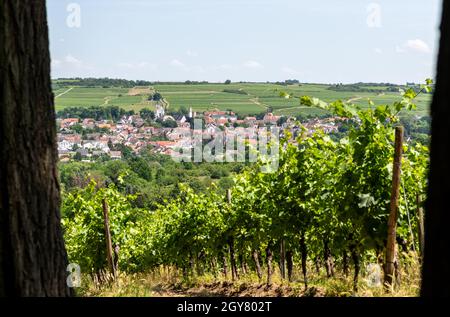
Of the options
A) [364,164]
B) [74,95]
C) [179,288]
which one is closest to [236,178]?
[179,288]

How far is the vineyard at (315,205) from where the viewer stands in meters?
6.44

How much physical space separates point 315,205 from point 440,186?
20.1 feet

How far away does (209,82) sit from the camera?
5468 inches

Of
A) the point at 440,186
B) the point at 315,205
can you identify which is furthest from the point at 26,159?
the point at 315,205

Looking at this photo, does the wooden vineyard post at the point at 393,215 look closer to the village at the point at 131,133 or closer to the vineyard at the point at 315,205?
the vineyard at the point at 315,205

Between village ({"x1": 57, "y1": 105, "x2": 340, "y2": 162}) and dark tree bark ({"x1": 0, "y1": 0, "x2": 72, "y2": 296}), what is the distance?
2288 inches

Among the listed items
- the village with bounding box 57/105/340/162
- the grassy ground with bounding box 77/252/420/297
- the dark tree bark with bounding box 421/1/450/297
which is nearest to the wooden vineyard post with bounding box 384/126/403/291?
the grassy ground with bounding box 77/252/420/297

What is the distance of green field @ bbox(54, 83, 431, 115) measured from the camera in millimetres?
88438

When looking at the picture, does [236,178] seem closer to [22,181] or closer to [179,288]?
[179,288]

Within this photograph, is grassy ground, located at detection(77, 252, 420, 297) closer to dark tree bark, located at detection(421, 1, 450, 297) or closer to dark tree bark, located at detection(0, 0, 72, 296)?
dark tree bark, located at detection(421, 1, 450, 297)

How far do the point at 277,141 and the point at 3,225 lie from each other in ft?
23.3

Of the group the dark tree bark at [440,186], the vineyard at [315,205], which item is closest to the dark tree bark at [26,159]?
the dark tree bark at [440,186]

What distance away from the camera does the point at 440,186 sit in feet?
7.13

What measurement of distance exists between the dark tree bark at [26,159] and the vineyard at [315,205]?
3.00 meters
